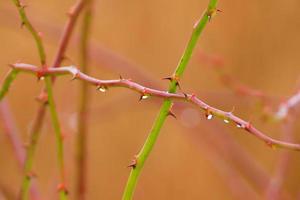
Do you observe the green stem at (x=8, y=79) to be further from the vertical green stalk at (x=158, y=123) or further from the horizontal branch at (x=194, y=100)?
the vertical green stalk at (x=158, y=123)

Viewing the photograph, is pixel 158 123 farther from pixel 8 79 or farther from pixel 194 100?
pixel 8 79

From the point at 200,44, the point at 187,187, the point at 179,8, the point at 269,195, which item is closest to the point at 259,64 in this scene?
the point at 200,44

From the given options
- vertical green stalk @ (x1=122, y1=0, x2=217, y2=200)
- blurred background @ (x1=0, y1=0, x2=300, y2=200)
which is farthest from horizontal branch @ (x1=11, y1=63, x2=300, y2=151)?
blurred background @ (x1=0, y1=0, x2=300, y2=200)

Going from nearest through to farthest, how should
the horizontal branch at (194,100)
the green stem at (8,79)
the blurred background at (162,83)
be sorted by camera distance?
the horizontal branch at (194,100)
the green stem at (8,79)
the blurred background at (162,83)

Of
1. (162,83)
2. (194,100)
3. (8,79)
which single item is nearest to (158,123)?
(194,100)

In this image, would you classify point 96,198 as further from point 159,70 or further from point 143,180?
point 159,70

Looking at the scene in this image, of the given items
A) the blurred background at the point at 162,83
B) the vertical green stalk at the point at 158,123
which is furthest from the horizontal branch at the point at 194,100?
the blurred background at the point at 162,83

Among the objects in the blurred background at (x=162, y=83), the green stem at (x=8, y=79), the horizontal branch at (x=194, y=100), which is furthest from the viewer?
the blurred background at (x=162, y=83)

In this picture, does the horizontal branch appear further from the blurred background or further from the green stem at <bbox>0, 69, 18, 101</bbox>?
the blurred background
